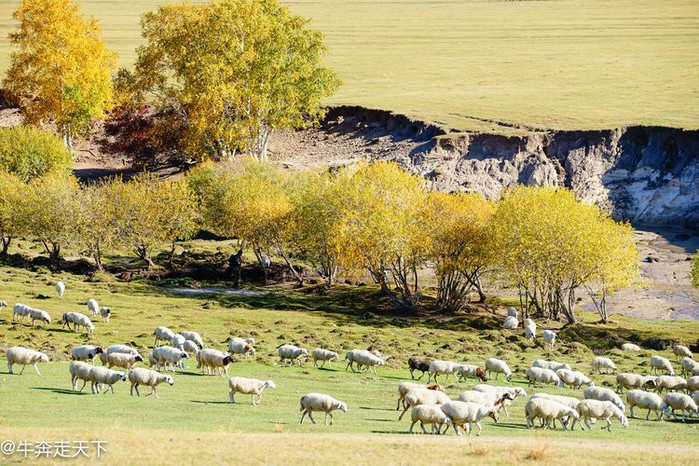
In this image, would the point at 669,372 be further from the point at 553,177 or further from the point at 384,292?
the point at 553,177

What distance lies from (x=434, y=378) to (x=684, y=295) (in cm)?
3958

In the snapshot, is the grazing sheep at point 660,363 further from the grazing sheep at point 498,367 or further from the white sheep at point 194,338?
the white sheep at point 194,338

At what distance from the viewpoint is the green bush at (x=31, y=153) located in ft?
288

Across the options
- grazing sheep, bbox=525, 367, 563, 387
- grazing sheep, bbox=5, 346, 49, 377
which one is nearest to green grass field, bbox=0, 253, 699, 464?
grazing sheep, bbox=5, 346, 49, 377

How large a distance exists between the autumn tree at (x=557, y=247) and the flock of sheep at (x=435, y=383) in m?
15.5

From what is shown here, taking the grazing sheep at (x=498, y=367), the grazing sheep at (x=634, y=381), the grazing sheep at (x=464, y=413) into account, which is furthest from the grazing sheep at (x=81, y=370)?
the grazing sheep at (x=634, y=381)

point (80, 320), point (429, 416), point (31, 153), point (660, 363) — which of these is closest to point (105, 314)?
point (80, 320)

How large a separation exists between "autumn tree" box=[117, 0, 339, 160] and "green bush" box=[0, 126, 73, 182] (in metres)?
11.8

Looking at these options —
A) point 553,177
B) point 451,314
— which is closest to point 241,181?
point 451,314

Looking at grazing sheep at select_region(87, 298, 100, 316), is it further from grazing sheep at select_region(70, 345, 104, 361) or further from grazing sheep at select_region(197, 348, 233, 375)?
grazing sheep at select_region(197, 348, 233, 375)

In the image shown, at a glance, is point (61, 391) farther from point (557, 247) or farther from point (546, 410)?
point (557, 247)

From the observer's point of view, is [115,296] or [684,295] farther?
[684,295]

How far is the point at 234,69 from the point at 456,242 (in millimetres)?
37511

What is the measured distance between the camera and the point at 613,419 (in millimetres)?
34219
